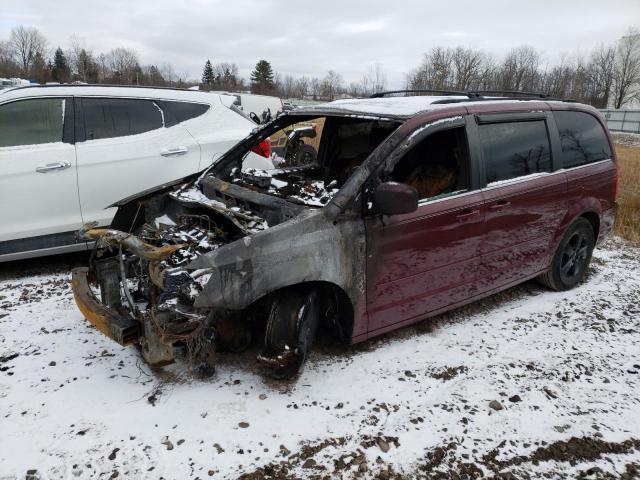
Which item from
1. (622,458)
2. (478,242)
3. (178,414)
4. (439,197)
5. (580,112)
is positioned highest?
(580,112)

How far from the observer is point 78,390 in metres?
3.02

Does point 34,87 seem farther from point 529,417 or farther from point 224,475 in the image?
point 529,417

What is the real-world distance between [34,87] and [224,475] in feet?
13.7

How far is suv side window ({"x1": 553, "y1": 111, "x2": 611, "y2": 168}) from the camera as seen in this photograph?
4.29 meters

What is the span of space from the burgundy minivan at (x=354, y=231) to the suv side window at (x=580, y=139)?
0.02 meters

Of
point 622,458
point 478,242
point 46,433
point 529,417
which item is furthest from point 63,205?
point 622,458

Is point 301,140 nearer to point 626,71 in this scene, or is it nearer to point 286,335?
point 286,335

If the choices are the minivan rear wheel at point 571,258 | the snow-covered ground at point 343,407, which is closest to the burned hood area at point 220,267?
the snow-covered ground at point 343,407

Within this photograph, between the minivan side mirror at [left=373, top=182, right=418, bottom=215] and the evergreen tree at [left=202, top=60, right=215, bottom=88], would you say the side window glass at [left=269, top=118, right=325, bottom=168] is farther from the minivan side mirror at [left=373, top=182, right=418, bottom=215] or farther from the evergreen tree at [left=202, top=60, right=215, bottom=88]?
the evergreen tree at [left=202, top=60, right=215, bottom=88]

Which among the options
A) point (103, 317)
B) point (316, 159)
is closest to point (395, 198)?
point (103, 317)

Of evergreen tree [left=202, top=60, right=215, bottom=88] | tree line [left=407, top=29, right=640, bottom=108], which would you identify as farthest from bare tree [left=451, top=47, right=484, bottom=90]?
evergreen tree [left=202, top=60, right=215, bottom=88]

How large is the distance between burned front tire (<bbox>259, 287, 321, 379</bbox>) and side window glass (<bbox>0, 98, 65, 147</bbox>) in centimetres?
312

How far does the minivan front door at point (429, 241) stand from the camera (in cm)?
320

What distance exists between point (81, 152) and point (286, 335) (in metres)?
3.09
